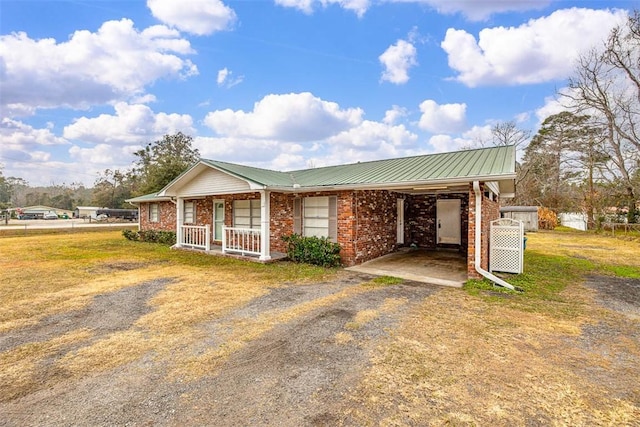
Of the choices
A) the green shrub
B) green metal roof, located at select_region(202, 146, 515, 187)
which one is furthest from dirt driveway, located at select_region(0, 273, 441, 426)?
the green shrub

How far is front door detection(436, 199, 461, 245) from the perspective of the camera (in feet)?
40.5

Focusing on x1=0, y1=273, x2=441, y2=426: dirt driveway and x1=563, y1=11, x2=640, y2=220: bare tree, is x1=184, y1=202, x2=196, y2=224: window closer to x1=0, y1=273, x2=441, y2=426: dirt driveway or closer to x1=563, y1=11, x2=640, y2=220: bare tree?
x1=0, y1=273, x2=441, y2=426: dirt driveway

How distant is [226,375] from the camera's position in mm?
3270

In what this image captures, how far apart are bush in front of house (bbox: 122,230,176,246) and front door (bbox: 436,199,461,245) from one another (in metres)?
12.6

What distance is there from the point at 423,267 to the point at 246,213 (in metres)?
7.03

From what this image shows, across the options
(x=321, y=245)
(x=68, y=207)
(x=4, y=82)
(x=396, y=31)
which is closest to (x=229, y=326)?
(x=321, y=245)

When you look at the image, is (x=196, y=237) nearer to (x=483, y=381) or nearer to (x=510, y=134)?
(x=483, y=381)

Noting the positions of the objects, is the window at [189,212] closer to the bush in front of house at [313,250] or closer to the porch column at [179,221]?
the porch column at [179,221]

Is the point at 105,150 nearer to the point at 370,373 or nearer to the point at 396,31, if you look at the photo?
the point at 396,31

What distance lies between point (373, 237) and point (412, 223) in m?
3.58

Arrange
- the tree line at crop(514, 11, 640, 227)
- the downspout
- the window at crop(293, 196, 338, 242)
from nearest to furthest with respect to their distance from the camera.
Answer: the downspout < the window at crop(293, 196, 338, 242) < the tree line at crop(514, 11, 640, 227)

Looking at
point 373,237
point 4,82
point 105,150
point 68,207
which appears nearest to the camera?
point 373,237

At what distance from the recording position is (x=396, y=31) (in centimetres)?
1476

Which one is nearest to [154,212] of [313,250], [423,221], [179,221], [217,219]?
[179,221]
